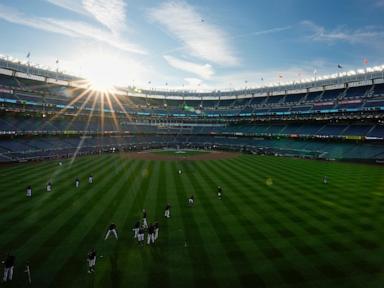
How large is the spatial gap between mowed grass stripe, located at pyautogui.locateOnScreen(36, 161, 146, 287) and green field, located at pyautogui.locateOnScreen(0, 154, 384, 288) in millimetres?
81

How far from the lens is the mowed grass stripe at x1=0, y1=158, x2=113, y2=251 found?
17.9 meters

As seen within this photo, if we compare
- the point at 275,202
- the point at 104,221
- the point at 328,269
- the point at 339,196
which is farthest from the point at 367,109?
the point at 104,221

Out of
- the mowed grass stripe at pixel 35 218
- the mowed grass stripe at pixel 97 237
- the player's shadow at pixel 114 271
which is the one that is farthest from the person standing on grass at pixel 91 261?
the mowed grass stripe at pixel 35 218

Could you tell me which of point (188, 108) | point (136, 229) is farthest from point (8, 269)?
point (188, 108)

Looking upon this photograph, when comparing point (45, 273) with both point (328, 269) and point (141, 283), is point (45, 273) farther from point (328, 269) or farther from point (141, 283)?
point (328, 269)

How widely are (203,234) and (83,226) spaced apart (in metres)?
9.62

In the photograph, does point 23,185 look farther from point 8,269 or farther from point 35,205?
point 8,269

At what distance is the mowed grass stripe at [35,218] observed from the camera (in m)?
17.9

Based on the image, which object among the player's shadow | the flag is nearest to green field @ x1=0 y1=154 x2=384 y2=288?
the player's shadow

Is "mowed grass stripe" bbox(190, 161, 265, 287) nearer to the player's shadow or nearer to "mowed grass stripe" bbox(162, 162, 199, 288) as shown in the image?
"mowed grass stripe" bbox(162, 162, 199, 288)

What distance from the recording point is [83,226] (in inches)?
798

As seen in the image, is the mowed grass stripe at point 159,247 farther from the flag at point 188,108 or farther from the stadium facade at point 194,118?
the flag at point 188,108

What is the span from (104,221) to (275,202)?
670 inches

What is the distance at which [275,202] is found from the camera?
1051 inches
